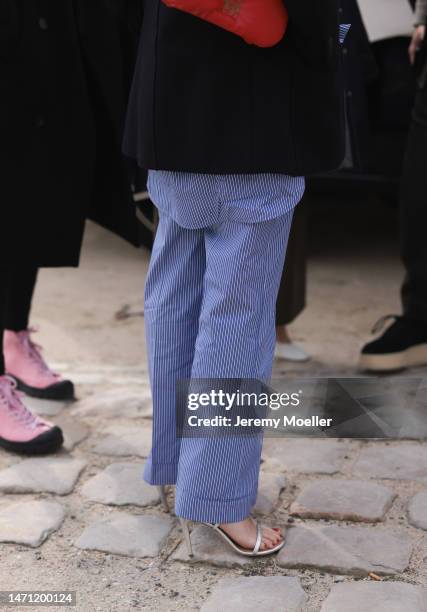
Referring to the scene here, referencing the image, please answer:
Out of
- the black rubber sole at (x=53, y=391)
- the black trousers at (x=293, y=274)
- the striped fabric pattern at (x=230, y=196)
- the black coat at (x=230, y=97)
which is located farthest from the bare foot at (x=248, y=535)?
the black trousers at (x=293, y=274)

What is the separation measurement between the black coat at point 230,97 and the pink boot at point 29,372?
4.25ft

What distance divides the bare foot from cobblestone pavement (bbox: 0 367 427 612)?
31 mm

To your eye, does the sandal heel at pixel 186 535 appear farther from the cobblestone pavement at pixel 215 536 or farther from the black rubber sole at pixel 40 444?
the black rubber sole at pixel 40 444

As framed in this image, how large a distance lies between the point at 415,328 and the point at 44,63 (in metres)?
1.54

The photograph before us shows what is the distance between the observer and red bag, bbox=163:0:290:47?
190cm

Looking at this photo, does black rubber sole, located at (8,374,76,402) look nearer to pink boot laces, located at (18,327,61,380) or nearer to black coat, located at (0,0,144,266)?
pink boot laces, located at (18,327,61,380)

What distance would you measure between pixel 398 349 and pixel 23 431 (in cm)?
132

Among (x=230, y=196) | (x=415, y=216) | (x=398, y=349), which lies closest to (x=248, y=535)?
(x=230, y=196)

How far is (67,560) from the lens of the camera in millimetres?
2279

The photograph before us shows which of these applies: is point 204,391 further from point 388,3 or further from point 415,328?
point 388,3

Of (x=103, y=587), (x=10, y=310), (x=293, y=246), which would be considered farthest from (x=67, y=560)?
Result: (x=293, y=246)

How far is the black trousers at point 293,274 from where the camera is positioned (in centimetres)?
349

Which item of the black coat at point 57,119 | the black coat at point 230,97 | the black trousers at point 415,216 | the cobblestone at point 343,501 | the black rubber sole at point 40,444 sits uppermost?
the black coat at point 230,97

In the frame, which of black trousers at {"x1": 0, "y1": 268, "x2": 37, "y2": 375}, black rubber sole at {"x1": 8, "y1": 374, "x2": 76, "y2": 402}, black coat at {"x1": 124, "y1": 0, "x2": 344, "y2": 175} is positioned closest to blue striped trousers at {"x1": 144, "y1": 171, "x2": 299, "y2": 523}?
black coat at {"x1": 124, "y1": 0, "x2": 344, "y2": 175}
